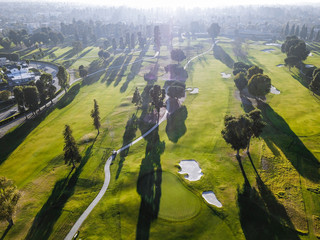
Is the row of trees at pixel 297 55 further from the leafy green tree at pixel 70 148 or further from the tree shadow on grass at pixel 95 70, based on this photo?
the leafy green tree at pixel 70 148

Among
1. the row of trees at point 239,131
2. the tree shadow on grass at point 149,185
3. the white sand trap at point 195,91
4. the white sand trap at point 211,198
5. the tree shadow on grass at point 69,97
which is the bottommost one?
the tree shadow on grass at point 69,97

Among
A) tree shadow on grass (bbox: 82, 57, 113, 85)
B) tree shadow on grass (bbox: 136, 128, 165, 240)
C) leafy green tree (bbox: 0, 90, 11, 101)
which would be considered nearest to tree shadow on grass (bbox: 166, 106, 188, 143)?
tree shadow on grass (bbox: 136, 128, 165, 240)

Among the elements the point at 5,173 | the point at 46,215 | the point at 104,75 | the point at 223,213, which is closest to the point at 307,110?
the point at 223,213

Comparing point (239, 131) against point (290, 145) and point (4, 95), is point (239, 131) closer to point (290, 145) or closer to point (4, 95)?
point (290, 145)

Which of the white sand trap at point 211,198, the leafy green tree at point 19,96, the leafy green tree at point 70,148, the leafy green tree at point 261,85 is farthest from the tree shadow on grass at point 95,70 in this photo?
the white sand trap at point 211,198

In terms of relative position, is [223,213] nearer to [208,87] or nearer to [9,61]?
[208,87]

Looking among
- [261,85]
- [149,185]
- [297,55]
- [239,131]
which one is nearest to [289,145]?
[239,131]

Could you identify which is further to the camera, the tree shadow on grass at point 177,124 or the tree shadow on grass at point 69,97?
the tree shadow on grass at point 69,97
